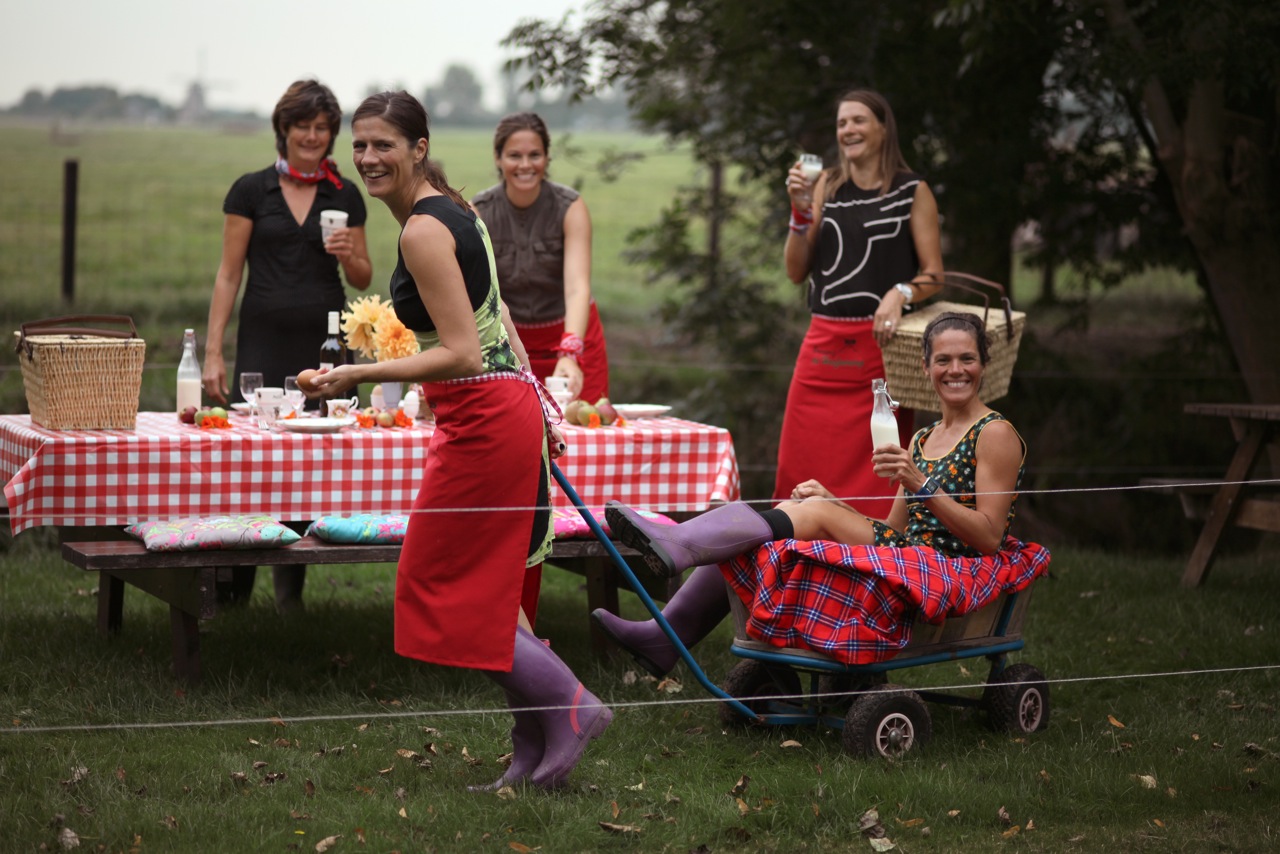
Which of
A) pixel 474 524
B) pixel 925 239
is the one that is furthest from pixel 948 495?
pixel 925 239

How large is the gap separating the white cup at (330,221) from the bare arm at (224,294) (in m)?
0.48

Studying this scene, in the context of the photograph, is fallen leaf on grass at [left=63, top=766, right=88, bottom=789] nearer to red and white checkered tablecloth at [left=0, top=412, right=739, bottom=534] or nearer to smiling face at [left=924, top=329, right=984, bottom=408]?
red and white checkered tablecloth at [left=0, top=412, right=739, bottom=534]

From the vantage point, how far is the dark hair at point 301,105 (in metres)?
5.46

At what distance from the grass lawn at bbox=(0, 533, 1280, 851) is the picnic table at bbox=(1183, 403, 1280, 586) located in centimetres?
80

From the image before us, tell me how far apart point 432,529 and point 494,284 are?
63 cm

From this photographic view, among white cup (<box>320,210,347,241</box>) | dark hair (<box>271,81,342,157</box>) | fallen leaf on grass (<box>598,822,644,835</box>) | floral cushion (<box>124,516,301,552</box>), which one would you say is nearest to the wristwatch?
fallen leaf on grass (<box>598,822,644,835</box>)

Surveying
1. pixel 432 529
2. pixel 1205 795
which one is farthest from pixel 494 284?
pixel 1205 795

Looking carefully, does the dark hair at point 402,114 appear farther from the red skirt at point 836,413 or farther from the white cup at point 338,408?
the red skirt at point 836,413

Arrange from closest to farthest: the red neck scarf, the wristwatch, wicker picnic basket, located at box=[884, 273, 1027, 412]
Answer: the wristwatch
wicker picnic basket, located at box=[884, 273, 1027, 412]
the red neck scarf

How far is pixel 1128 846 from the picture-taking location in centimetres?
359

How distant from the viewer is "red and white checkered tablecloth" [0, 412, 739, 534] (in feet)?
15.0

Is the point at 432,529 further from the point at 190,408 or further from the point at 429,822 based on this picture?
the point at 190,408

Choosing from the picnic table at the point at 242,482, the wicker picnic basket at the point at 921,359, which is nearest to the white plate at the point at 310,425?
the picnic table at the point at 242,482

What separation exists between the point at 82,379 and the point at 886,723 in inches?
109
